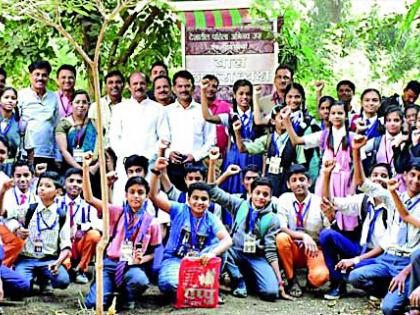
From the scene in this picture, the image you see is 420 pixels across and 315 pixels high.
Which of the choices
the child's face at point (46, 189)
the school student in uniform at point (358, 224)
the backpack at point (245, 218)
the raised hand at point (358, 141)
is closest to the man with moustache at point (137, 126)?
the child's face at point (46, 189)

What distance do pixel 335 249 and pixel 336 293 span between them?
12.5 inches

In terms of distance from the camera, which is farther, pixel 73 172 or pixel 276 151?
pixel 276 151

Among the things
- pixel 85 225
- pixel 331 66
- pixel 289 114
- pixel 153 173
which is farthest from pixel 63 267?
pixel 331 66

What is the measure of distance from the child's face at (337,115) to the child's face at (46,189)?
7.19ft

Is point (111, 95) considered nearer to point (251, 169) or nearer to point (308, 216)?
point (251, 169)

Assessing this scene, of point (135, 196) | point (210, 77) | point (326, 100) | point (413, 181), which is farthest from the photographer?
point (210, 77)

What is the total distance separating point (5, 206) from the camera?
5.20 m

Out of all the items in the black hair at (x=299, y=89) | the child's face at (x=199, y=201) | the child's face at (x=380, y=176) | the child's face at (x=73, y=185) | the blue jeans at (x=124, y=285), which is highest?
the black hair at (x=299, y=89)

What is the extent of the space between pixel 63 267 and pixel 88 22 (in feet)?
9.06

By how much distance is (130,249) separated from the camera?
194 inches

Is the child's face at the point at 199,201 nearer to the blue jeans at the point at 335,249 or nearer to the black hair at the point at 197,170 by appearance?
the black hair at the point at 197,170

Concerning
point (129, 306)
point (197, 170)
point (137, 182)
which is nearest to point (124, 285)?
point (129, 306)

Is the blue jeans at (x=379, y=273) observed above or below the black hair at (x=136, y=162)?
below

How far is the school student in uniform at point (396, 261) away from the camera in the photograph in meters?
4.60
